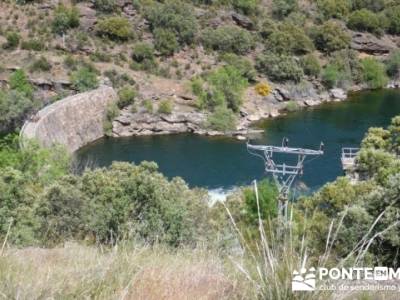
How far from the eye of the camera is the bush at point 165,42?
60822mm

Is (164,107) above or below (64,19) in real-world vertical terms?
below

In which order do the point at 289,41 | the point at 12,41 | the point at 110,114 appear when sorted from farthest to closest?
the point at 289,41 < the point at 12,41 < the point at 110,114

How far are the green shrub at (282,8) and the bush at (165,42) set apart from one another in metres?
16.2

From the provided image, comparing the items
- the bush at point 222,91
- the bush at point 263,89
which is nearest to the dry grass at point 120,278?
the bush at point 222,91

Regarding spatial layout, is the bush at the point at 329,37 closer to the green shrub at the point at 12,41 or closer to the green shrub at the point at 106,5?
the green shrub at the point at 106,5

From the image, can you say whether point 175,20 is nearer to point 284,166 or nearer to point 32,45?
point 32,45

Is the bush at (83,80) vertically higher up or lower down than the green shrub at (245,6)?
lower down

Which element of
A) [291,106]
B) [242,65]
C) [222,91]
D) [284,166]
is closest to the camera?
[284,166]

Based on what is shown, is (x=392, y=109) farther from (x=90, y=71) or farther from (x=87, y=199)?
(x=87, y=199)

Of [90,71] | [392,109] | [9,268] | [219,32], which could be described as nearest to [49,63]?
[90,71]

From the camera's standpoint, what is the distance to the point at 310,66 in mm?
64062

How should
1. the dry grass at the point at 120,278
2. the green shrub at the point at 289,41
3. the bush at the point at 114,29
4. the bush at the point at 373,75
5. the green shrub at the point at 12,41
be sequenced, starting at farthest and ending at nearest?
the bush at the point at 373,75
the green shrub at the point at 289,41
the bush at the point at 114,29
the green shrub at the point at 12,41
the dry grass at the point at 120,278

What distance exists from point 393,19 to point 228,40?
23978 millimetres

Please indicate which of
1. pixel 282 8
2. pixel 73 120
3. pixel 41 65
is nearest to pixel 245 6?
pixel 282 8
